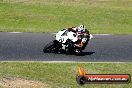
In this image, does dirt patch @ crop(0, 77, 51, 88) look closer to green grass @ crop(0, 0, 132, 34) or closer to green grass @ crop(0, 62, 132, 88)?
green grass @ crop(0, 62, 132, 88)

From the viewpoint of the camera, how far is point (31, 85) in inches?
592

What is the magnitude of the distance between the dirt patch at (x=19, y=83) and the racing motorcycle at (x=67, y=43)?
498cm

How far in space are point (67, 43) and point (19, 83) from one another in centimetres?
567

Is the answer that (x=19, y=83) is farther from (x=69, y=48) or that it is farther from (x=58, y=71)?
(x=69, y=48)

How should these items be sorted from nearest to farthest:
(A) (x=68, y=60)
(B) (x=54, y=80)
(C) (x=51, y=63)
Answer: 1. (B) (x=54, y=80)
2. (C) (x=51, y=63)
3. (A) (x=68, y=60)

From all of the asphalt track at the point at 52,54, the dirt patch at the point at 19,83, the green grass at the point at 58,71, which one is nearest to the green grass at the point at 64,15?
the asphalt track at the point at 52,54

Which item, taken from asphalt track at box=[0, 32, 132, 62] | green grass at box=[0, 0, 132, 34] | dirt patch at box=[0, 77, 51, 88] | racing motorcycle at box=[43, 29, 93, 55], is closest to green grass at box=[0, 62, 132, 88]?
dirt patch at box=[0, 77, 51, 88]

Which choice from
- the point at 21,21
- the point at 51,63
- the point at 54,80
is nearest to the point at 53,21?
the point at 21,21

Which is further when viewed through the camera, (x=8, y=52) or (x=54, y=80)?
(x=8, y=52)

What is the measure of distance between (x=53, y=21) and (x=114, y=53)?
1077 centimetres

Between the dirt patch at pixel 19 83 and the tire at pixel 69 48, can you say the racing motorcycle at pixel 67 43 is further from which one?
the dirt patch at pixel 19 83

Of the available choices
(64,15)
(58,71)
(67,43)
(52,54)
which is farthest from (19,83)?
(64,15)

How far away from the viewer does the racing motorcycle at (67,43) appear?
20.2 metres

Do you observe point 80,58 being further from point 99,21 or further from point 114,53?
point 99,21
